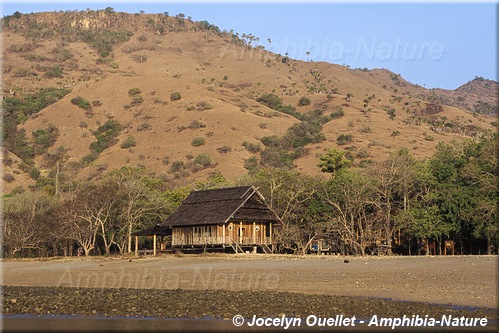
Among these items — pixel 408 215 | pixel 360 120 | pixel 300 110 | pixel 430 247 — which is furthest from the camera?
pixel 300 110

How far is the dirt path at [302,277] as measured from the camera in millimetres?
25859

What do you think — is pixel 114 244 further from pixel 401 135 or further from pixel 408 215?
pixel 401 135

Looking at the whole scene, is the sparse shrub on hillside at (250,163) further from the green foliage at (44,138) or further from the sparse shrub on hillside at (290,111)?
the sparse shrub on hillside at (290,111)

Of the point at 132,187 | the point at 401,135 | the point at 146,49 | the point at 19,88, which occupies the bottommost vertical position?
the point at 132,187

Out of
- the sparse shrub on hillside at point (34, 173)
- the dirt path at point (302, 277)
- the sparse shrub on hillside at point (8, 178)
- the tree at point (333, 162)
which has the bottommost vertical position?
the dirt path at point (302, 277)

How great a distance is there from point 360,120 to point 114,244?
73791 millimetres

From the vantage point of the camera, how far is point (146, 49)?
19850 cm

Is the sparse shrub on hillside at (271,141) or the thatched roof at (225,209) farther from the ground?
the sparse shrub on hillside at (271,141)

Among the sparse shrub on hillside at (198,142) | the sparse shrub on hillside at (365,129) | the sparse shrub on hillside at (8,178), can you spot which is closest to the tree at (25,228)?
the sparse shrub on hillside at (8,178)

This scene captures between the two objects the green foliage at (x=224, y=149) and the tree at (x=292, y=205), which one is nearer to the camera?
the tree at (x=292, y=205)

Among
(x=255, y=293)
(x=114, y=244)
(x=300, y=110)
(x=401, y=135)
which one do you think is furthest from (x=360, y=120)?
(x=255, y=293)

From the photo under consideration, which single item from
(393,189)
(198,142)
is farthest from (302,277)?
(198,142)

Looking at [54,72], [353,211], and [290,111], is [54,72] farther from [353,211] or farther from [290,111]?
[353,211]

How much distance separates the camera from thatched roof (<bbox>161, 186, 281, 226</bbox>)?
5366cm
